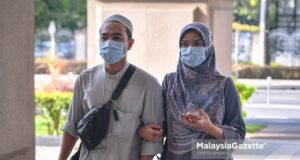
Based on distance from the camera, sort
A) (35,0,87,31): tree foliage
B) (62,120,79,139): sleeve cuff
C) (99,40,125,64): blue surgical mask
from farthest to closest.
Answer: (35,0,87,31): tree foliage < (62,120,79,139): sleeve cuff < (99,40,125,64): blue surgical mask

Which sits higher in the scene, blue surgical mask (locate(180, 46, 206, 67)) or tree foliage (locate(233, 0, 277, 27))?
tree foliage (locate(233, 0, 277, 27))

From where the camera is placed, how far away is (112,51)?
3.96 meters

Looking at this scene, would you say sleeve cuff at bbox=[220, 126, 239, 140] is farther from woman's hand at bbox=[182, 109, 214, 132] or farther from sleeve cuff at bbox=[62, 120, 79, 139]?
sleeve cuff at bbox=[62, 120, 79, 139]

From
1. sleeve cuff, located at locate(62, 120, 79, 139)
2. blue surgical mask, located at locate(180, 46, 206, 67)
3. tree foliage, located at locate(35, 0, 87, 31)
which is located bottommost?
sleeve cuff, located at locate(62, 120, 79, 139)

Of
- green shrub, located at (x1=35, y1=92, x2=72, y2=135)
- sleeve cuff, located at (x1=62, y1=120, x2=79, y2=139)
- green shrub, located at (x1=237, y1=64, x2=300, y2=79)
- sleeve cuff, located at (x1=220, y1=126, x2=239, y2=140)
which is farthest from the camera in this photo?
green shrub, located at (x1=237, y1=64, x2=300, y2=79)

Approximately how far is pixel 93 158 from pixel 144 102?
16.3 inches

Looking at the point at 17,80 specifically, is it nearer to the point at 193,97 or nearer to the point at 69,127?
the point at 69,127

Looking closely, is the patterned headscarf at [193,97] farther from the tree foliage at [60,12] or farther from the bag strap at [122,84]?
the tree foliage at [60,12]

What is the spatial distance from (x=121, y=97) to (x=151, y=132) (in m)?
0.25

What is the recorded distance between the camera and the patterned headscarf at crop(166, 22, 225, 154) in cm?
388

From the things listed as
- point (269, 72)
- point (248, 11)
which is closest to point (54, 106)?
point (269, 72)

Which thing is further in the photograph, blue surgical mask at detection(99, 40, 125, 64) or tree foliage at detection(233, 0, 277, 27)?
tree foliage at detection(233, 0, 277, 27)

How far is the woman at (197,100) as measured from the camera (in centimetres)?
388

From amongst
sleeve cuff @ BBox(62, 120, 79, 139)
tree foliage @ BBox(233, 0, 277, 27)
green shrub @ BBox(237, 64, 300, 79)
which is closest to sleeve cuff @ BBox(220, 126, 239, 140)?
sleeve cuff @ BBox(62, 120, 79, 139)
